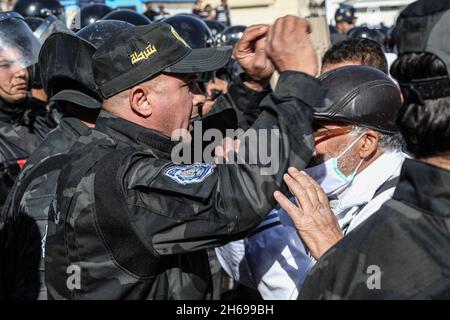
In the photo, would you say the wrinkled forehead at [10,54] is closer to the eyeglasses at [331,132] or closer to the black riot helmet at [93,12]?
the eyeglasses at [331,132]

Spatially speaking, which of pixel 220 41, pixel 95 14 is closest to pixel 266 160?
pixel 95 14

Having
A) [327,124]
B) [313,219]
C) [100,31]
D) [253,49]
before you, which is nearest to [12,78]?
[100,31]

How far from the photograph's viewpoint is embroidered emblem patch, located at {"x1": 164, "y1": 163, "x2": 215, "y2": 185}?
2.16 meters

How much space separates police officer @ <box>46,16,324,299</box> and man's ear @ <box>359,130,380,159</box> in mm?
722

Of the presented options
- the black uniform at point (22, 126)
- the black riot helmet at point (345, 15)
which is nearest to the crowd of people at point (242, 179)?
the black uniform at point (22, 126)

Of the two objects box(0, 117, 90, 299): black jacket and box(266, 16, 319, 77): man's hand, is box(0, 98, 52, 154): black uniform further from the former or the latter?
box(266, 16, 319, 77): man's hand

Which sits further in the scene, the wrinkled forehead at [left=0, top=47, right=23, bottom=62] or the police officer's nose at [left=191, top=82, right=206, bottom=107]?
the wrinkled forehead at [left=0, top=47, right=23, bottom=62]

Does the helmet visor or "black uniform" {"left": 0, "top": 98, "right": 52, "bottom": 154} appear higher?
the helmet visor

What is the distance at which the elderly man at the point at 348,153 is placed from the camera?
2758mm

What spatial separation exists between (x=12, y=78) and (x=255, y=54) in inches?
89.6

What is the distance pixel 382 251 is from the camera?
1.69 meters

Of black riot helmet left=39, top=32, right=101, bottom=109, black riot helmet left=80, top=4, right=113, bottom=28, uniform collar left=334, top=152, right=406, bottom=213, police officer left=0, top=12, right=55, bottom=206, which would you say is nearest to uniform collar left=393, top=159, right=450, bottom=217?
uniform collar left=334, top=152, right=406, bottom=213

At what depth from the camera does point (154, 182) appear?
2.17m
